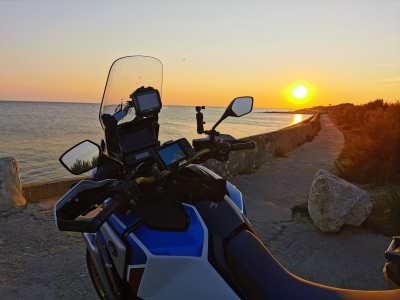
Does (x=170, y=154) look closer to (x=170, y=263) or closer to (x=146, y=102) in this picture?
(x=170, y=263)

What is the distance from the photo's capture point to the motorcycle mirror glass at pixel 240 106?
2.17 meters

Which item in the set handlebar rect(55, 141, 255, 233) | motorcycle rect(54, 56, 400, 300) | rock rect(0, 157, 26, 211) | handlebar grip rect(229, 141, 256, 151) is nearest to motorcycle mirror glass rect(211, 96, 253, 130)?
handlebar grip rect(229, 141, 256, 151)

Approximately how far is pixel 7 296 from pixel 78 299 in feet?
2.35

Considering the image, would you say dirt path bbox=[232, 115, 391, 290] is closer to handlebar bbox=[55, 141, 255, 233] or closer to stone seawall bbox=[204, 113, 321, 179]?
stone seawall bbox=[204, 113, 321, 179]

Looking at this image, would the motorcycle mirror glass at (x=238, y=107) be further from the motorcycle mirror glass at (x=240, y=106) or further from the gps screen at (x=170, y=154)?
the gps screen at (x=170, y=154)

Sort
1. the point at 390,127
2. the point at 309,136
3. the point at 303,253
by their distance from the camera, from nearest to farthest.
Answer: the point at 303,253
the point at 390,127
the point at 309,136

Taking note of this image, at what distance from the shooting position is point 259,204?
698 cm

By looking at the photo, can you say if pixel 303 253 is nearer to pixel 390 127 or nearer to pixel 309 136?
pixel 390 127

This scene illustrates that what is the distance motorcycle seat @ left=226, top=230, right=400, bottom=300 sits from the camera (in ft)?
5.20

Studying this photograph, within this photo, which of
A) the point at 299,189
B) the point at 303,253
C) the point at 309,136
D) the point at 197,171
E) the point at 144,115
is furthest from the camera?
the point at 309,136

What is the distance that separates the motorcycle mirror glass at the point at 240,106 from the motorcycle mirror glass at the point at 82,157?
77 centimetres

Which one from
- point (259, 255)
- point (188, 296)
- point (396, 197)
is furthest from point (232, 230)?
point (396, 197)

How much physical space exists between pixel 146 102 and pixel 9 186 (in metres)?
5.28

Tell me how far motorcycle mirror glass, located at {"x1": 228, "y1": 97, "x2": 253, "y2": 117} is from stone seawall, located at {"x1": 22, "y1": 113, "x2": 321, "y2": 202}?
632cm
